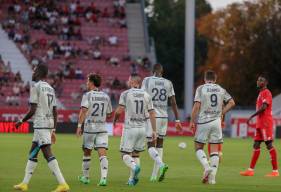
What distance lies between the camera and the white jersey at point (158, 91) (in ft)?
69.3

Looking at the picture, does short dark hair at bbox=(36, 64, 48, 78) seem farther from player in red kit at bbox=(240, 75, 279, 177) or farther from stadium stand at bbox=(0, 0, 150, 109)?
stadium stand at bbox=(0, 0, 150, 109)

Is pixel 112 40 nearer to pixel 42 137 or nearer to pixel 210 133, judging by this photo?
pixel 210 133

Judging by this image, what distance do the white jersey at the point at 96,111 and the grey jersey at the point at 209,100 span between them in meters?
2.13

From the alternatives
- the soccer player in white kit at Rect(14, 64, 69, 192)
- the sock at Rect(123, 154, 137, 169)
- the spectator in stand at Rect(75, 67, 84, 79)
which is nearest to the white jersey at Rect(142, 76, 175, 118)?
the sock at Rect(123, 154, 137, 169)

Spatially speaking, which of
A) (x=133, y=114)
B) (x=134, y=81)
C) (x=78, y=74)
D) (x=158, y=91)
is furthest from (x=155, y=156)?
(x=78, y=74)

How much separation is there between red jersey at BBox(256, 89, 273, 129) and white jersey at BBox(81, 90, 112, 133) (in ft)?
17.4

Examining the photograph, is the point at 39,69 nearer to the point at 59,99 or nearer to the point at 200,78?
the point at 59,99

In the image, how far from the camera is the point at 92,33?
2657 inches

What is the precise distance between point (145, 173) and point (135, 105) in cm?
466

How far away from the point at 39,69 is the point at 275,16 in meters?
68.6

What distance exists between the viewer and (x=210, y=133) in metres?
20.4

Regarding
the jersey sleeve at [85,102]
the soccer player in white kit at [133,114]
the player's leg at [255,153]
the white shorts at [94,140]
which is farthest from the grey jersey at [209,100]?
the player's leg at [255,153]

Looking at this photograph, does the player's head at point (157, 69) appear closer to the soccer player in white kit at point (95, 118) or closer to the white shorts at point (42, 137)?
the soccer player in white kit at point (95, 118)

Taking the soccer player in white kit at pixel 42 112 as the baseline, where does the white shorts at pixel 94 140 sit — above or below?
below
